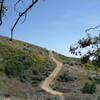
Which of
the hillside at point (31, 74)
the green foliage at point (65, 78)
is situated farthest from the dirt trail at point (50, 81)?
the green foliage at point (65, 78)

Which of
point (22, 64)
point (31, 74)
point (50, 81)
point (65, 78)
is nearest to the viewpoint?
point (50, 81)

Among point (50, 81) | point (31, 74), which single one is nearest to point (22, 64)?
point (31, 74)

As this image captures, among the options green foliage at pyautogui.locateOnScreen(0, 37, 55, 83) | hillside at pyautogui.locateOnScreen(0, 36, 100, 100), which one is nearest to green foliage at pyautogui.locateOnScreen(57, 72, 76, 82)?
hillside at pyautogui.locateOnScreen(0, 36, 100, 100)

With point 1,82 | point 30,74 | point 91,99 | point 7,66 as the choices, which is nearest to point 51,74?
point 30,74

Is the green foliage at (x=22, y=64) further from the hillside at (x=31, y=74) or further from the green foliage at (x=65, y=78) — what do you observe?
the green foliage at (x=65, y=78)

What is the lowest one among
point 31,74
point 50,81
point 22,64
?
point 50,81

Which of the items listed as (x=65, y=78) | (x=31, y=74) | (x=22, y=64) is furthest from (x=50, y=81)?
(x=22, y=64)

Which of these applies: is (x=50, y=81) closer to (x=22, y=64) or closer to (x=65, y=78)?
(x=65, y=78)

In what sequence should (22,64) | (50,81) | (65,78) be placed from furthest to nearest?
(22,64) < (65,78) < (50,81)

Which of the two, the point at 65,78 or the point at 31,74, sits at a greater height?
the point at 31,74

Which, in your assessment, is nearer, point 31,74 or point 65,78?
point 65,78

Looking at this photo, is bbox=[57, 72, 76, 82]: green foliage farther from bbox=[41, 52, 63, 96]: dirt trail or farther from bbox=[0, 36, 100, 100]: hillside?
bbox=[41, 52, 63, 96]: dirt trail

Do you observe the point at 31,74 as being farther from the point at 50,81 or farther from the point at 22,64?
the point at 50,81

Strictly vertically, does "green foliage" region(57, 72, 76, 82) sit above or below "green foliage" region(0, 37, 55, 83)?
below
